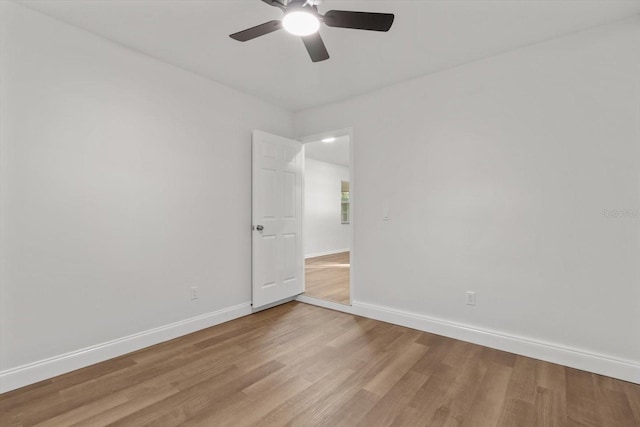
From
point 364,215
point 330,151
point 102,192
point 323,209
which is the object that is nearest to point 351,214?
point 364,215

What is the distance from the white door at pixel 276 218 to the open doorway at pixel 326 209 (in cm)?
157

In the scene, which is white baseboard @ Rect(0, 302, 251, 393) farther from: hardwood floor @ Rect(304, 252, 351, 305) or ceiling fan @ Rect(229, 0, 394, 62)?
ceiling fan @ Rect(229, 0, 394, 62)

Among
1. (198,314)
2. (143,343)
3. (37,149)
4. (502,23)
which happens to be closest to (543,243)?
(502,23)

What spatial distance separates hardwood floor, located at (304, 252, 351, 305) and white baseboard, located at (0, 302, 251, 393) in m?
1.37

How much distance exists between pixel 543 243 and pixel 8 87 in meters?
4.07

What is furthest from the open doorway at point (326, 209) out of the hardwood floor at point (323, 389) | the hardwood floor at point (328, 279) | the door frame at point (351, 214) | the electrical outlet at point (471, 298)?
the hardwood floor at point (323, 389)

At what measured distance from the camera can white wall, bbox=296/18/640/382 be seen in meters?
2.21

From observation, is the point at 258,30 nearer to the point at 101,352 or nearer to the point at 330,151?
the point at 101,352

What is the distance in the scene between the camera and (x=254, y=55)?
8.86 feet

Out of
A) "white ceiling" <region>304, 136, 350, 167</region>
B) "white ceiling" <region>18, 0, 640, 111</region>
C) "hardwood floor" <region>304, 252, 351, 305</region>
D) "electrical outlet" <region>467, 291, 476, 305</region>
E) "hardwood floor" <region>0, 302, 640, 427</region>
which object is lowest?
"hardwood floor" <region>0, 302, 640, 427</region>

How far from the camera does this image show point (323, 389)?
202 centimetres

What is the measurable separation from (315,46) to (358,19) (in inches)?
14.5

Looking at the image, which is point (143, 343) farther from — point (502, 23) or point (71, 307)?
point (502, 23)

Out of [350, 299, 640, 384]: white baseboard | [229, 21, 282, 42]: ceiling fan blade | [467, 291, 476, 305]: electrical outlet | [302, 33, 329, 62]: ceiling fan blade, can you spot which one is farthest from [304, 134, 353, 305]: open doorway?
[229, 21, 282, 42]: ceiling fan blade
